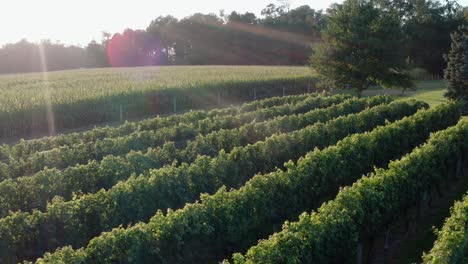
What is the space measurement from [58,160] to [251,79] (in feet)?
98.8

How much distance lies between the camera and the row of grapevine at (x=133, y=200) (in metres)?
10.5

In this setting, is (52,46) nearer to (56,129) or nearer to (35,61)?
(35,61)

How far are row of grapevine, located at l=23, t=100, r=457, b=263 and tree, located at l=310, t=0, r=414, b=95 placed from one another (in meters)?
19.8

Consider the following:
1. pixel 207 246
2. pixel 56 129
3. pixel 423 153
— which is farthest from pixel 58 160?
pixel 56 129

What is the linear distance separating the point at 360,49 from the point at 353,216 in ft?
94.7

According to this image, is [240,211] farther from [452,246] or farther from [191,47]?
[191,47]

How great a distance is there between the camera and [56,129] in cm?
3012

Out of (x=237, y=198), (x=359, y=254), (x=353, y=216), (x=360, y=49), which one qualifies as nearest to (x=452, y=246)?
(x=353, y=216)

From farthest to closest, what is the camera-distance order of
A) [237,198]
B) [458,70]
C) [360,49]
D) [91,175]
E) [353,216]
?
[458,70]
[360,49]
[91,175]
[237,198]
[353,216]

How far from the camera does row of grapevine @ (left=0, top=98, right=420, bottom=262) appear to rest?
1052 centimetres

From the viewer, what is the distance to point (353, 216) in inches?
398

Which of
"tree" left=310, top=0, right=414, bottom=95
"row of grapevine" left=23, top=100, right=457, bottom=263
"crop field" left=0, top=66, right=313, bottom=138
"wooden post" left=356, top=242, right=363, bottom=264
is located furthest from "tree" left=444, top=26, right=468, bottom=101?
"wooden post" left=356, top=242, right=363, bottom=264

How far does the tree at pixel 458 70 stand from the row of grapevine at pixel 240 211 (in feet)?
76.1

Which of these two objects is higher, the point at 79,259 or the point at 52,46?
the point at 52,46
